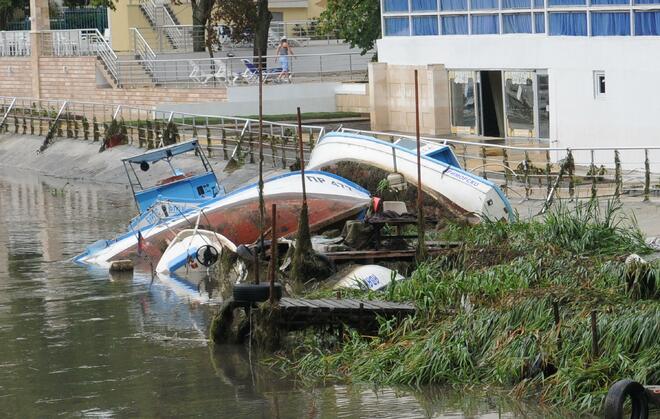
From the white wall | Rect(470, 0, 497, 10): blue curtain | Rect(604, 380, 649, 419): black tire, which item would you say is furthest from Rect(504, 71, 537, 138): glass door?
Rect(604, 380, 649, 419): black tire

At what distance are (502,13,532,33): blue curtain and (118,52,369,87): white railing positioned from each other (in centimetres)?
1274

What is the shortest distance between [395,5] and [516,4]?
548cm

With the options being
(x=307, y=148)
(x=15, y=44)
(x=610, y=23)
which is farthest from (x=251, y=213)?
(x=15, y=44)

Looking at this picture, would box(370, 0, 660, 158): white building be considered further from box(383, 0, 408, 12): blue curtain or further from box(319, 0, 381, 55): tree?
box(319, 0, 381, 55): tree

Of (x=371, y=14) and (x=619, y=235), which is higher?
(x=371, y=14)

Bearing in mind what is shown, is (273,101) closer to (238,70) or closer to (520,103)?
(238,70)

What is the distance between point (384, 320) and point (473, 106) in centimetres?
2083

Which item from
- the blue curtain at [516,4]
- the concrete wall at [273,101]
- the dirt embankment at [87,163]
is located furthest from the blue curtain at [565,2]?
the concrete wall at [273,101]

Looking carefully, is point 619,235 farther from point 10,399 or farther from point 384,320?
point 10,399

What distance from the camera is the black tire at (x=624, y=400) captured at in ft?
40.0

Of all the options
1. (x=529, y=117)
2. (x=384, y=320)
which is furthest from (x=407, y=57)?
(x=384, y=320)

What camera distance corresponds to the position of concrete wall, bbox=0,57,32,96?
56125mm

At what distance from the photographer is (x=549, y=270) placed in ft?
58.7

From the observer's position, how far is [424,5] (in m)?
38.4
